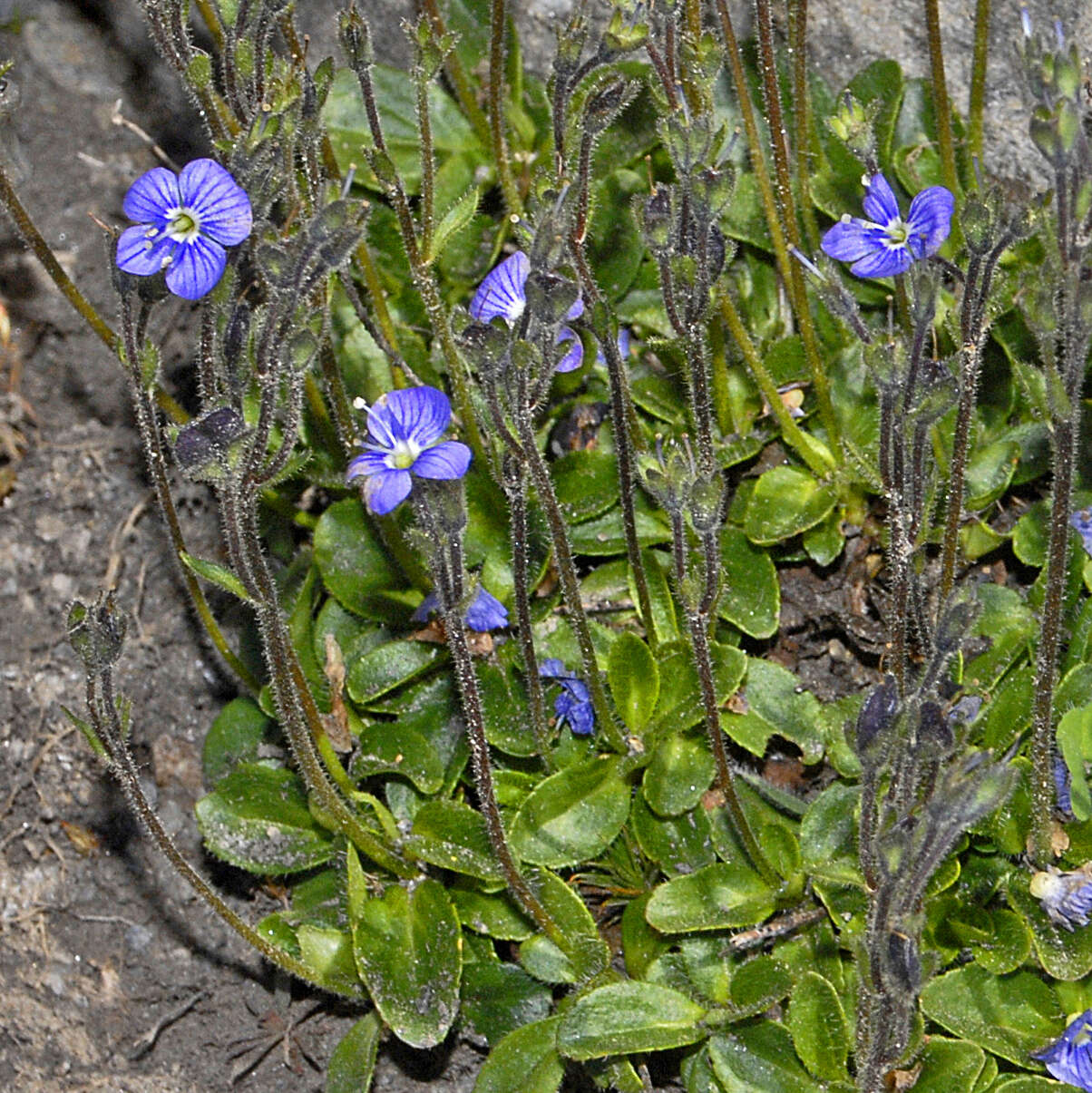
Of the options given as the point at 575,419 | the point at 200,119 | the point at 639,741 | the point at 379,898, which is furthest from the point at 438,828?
the point at 200,119

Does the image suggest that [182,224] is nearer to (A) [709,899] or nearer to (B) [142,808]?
(B) [142,808]

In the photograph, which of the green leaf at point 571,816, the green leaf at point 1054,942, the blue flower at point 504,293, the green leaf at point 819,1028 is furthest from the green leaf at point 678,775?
the blue flower at point 504,293

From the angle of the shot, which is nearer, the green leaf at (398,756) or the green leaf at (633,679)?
the green leaf at (633,679)

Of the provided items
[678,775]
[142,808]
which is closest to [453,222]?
[678,775]

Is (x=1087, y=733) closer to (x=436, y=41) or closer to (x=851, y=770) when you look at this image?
(x=851, y=770)

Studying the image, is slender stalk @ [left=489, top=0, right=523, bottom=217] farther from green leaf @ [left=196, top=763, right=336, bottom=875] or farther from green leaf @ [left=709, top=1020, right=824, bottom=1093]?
green leaf @ [left=709, top=1020, right=824, bottom=1093]

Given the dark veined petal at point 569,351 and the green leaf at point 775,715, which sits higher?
the dark veined petal at point 569,351

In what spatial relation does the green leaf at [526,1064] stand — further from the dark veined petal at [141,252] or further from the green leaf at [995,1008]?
the dark veined petal at [141,252]
